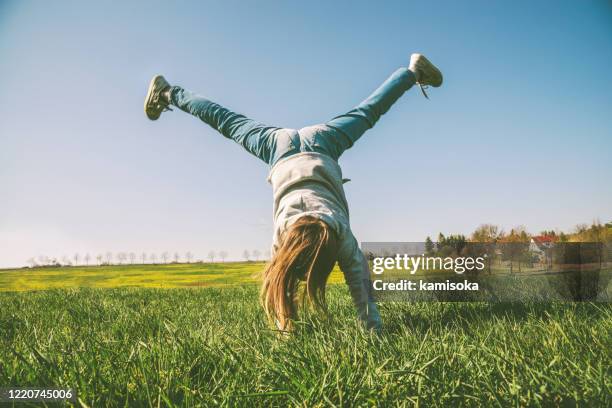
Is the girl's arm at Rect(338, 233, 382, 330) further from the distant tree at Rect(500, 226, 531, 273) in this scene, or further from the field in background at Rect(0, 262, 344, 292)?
the field in background at Rect(0, 262, 344, 292)

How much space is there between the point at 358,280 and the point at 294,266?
47 cm

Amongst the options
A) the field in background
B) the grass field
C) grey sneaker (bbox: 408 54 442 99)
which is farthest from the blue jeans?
the field in background

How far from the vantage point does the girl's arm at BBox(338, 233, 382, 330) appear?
A: 227 centimetres

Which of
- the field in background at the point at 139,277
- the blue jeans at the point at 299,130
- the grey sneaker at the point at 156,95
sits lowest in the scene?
the field in background at the point at 139,277

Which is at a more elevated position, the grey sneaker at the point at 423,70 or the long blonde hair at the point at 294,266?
the grey sneaker at the point at 423,70

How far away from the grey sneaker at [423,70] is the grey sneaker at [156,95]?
2704mm

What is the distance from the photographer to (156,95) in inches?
169

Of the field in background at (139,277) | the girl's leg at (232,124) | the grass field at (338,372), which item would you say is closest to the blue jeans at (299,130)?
the girl's leg at (232,124)

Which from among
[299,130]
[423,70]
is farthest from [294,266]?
[423,70]

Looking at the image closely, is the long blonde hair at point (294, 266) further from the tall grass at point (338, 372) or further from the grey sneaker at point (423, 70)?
the grey sneaker at point (423, 70)

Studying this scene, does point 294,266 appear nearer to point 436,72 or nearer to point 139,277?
point 436,72

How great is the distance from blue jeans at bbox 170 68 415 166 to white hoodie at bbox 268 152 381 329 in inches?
8.8

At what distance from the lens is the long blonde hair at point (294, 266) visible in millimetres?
2080

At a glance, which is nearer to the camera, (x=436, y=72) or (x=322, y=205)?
(x=322, y=205)
